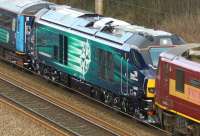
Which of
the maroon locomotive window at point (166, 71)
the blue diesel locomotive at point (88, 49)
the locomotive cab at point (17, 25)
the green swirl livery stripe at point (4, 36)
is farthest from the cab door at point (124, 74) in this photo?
the green swirl livery stripe at point (4, 36)

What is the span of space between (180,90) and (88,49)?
237 inches

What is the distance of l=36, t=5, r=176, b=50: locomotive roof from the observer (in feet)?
65.5

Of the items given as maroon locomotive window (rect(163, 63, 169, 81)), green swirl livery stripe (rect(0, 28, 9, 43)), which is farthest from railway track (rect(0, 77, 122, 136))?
green swirl livery stripe (rect(0, 28, 9, 43))

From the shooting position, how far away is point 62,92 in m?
24.0

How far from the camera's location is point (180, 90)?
1659cm

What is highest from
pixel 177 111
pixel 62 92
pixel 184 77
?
pixel 184 77

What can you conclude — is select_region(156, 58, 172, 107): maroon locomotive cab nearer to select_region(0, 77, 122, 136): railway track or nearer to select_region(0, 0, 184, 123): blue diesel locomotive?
select_region(0, 0, 184, 123): blue diesel locomotive

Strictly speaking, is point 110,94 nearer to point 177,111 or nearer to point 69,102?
point 69,102

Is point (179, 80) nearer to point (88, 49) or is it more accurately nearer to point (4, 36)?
point (88, 49)

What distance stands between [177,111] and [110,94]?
15.0 feet

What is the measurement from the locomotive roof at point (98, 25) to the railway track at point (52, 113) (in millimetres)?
2834

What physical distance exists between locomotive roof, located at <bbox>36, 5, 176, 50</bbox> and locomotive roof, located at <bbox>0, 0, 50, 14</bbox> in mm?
1276

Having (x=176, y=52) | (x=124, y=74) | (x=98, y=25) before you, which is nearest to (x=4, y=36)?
(x=98, y=25)

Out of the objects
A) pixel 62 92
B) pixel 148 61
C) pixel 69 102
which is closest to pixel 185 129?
pixel 148 61
